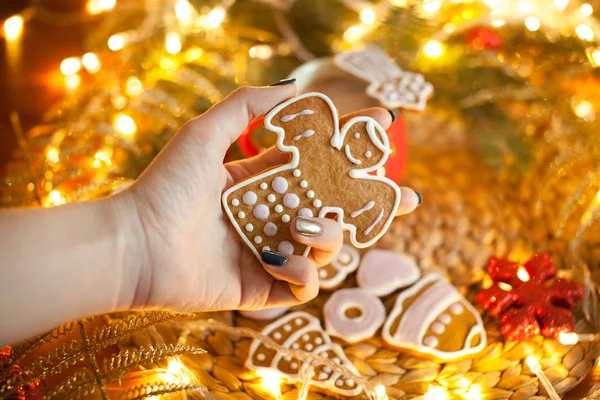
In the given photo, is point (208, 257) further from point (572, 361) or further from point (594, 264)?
point (594, 264)

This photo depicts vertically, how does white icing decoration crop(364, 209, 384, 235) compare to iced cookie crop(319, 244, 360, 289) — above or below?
above

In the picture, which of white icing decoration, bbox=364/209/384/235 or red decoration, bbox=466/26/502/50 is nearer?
white icing decoration, bbox=364/209/384/235

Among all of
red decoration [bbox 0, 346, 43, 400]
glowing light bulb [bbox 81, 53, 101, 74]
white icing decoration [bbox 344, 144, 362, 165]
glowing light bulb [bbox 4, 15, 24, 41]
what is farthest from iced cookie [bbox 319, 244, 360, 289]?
glowing light bulb [bbox 4, 15, 24, 41]

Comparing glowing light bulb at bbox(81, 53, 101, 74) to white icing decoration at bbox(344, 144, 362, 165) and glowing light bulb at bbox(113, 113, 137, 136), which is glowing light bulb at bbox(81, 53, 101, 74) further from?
white icing decoration at bbox(344, 144, 362, 165)

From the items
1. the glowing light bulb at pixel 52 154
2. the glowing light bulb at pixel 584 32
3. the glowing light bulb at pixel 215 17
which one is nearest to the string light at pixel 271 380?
the glowing light bulb at pixel 52 154

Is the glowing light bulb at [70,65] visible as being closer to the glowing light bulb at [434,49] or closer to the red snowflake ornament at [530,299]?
the glowing light bulb at [434,49]

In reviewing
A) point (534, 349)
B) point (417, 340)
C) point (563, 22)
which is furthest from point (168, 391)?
point (563, 22)
